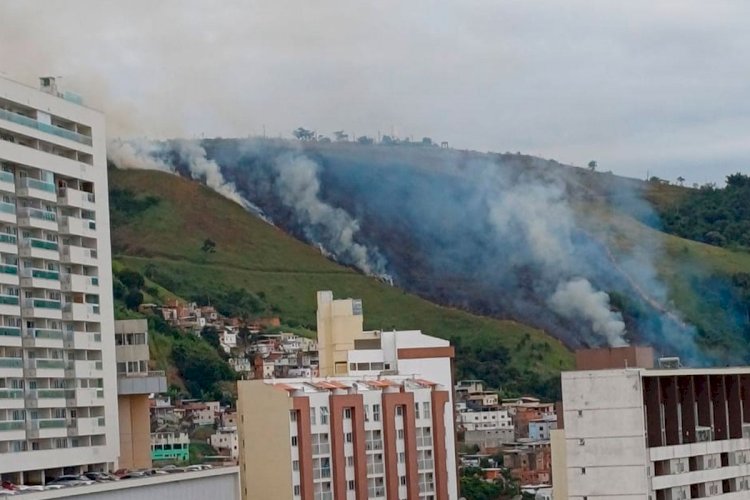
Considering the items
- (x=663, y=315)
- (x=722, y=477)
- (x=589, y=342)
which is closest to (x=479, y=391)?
(x=589, y=342)

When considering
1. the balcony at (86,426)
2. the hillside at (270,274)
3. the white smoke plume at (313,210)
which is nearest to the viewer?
the balcony at (86,426)

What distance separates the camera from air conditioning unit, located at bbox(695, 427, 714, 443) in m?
30.7

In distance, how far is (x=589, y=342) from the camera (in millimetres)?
91875

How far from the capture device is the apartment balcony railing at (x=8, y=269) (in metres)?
Result: 38.0

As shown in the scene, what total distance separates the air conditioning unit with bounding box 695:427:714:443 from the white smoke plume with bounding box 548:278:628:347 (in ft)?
194

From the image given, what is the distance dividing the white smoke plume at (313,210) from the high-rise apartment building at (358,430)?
49.3 m

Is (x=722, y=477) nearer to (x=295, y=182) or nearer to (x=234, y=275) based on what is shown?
(x=234, y=275)

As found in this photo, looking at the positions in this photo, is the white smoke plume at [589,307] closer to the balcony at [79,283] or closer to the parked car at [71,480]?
the balcony at [79,283]

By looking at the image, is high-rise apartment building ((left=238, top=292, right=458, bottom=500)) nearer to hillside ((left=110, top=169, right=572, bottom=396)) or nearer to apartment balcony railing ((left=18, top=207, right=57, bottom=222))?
apartment balcony railing ((left=18, top=207, right=57, bottom=222))

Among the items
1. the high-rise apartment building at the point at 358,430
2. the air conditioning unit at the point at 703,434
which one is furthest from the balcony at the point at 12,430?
the air conditioning unit at the point at 703,434

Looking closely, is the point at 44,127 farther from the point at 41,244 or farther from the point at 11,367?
the point at 11,367

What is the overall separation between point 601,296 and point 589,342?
3.34 meters

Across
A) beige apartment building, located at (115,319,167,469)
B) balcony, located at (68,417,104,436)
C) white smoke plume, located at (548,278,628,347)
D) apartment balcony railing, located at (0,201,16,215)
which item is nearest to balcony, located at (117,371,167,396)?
beige apartment building, located at (115,319,167,469)

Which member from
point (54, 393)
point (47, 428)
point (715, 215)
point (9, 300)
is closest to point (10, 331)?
point (9, 300)
